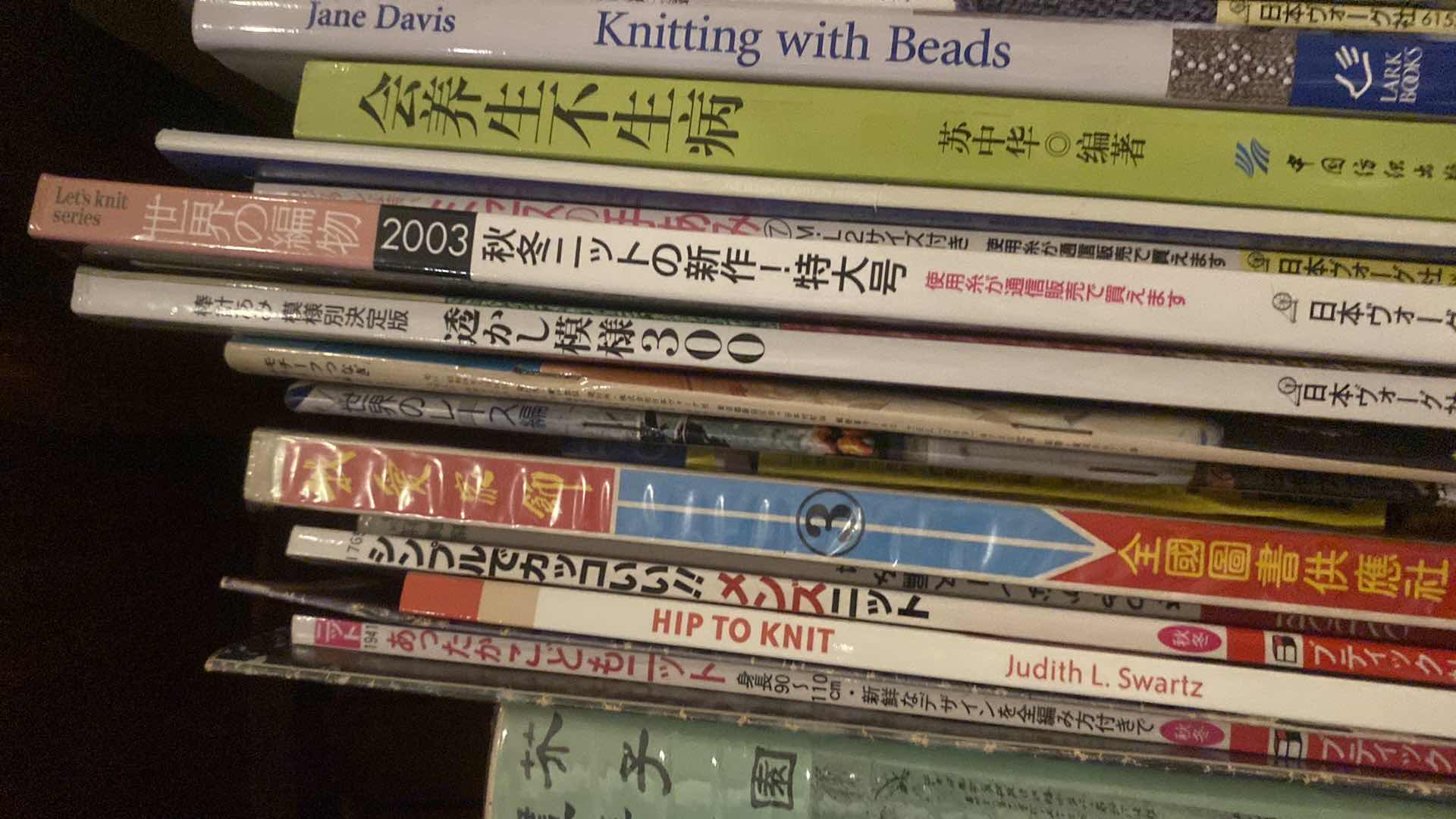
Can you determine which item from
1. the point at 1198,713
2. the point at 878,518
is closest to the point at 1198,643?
the point at 1198,713

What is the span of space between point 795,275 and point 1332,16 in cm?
26

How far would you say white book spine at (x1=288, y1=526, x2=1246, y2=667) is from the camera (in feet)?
1.34

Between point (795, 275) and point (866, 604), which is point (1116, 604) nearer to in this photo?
point (866, 604)

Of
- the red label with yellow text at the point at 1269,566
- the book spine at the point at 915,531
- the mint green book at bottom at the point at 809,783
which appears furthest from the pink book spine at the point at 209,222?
the red label with yellow text at the point at 1269,566

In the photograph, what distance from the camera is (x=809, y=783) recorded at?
1.34ft

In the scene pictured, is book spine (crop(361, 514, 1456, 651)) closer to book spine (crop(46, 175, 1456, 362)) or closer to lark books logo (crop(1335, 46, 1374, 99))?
book spine (crop(46, 175, 1456, 362))

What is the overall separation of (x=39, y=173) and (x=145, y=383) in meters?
0.13

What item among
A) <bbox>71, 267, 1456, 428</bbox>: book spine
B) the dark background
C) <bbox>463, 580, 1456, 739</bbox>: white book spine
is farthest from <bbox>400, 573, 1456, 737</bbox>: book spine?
the dark background

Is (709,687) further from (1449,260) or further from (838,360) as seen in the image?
(1449,260)

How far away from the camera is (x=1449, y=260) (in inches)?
14.9

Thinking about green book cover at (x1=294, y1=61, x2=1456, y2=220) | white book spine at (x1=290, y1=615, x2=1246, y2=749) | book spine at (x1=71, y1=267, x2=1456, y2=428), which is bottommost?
white book spine at (x1=290, y1=615, x2=1246, y2=749)

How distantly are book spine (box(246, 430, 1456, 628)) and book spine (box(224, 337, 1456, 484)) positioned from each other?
0.03m

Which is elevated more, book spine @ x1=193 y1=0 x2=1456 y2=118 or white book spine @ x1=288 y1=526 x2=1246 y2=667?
book spine @ x1=193 y1=0 x2=1456 y2=118

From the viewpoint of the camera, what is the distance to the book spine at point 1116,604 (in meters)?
0.42
